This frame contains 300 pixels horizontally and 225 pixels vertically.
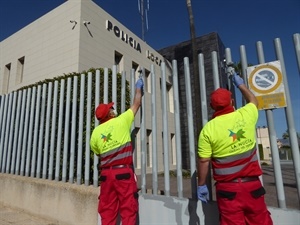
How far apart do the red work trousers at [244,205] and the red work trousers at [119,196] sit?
1214 millimetres

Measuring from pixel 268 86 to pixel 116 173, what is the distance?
6.92 ft

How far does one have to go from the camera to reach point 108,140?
3.24 metres

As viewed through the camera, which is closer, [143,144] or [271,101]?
[271,101]

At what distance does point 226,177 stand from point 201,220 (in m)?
0.94

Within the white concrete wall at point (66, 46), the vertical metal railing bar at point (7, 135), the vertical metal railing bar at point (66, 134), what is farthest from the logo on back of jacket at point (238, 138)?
the white concrete wall at point (66, 46)

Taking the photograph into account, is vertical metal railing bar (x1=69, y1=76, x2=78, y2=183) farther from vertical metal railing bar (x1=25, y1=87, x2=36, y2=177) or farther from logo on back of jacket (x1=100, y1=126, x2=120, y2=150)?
logo on back of jacket (x1=100, y1=126, x2=120, y2=150)

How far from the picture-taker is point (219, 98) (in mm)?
2498

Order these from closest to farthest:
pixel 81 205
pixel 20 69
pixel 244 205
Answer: pixel 244 205 < pixel 81 205 < pixel 20 69

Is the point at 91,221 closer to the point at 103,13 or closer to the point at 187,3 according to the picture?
the point at 103,13

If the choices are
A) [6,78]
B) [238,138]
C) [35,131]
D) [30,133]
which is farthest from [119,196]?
[6,78]

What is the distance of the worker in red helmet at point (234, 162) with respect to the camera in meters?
2.27

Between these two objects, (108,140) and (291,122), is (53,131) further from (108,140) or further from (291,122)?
(291,122)

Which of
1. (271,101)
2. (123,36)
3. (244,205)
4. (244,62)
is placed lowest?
(244,205)

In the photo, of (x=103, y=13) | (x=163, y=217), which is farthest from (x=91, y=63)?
(x=163, y=217)
